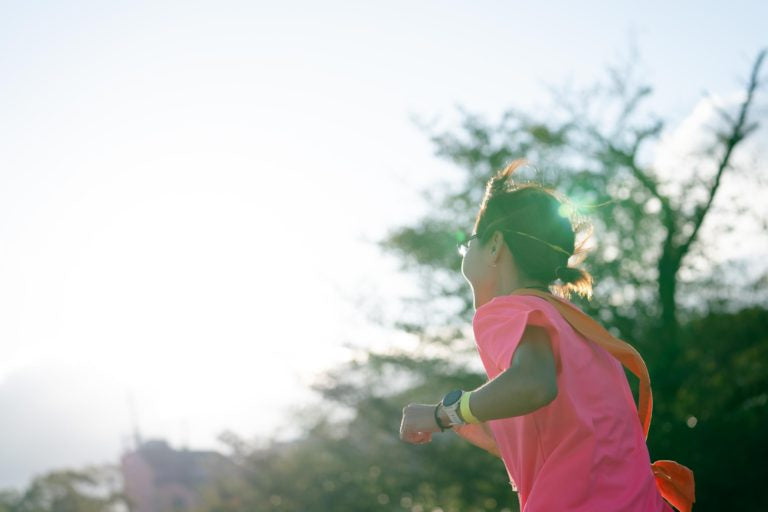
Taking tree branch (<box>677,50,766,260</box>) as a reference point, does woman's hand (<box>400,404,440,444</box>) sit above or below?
below

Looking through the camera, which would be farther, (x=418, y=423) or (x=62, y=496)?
(x=62, y=496)

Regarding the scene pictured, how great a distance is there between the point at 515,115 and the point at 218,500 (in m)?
16.9

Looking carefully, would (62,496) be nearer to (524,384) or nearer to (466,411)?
(466,411)

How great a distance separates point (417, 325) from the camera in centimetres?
1727

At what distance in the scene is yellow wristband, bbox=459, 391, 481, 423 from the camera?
184 cm

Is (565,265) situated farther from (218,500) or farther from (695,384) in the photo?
(218,500)

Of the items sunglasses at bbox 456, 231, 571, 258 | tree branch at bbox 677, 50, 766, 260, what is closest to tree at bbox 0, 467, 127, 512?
tree branch at bbox 677, 50, 766, 260

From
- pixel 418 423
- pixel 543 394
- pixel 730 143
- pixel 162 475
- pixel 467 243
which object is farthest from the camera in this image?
pixel 162 475

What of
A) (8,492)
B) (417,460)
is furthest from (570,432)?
(8,492)

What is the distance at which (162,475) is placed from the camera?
45.5 m

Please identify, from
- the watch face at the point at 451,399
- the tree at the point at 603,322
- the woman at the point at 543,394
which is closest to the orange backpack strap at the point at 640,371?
the woman at the point at 543,394

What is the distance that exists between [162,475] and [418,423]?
46857 millimetres

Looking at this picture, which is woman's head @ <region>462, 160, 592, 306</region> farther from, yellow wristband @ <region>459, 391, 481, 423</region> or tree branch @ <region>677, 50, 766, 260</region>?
tree branch @ <region>677, 50, 766, 260</region>

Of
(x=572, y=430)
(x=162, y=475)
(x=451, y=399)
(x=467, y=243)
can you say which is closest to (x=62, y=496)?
(x=162, y=475)
